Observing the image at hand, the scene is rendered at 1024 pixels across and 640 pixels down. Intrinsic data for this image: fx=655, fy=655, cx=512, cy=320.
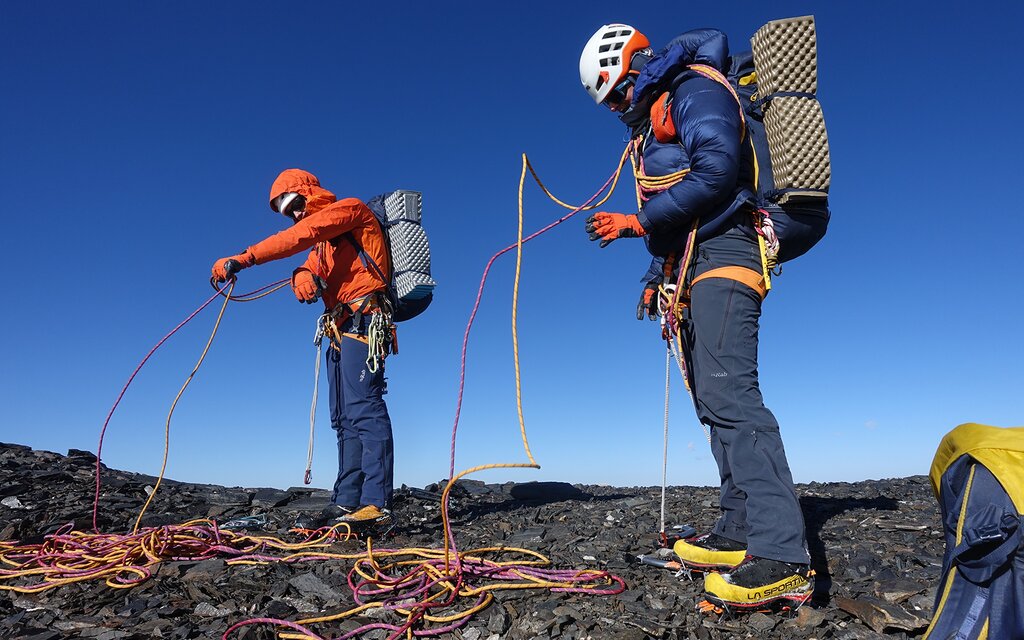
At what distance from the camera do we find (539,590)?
3.68 m

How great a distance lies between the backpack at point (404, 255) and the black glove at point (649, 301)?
2382mm

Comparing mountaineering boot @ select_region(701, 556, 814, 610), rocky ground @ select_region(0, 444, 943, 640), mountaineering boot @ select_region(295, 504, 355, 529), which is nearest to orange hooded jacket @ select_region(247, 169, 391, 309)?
mountaineering boot @ select_region(295, 504, 355, 529)

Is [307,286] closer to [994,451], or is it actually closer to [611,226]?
[611,226]

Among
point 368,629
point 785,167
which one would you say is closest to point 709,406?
point 785,167

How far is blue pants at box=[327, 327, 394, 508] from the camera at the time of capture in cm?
586

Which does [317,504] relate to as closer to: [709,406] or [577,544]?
[577,544]

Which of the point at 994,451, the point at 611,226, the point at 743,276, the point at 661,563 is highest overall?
the point at 611,226

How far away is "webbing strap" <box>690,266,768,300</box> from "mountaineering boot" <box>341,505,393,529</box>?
139 inches

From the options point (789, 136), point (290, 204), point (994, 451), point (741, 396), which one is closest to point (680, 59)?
point (789, 136)

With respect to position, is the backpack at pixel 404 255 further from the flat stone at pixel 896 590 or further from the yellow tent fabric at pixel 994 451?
the yellow tent fabric at pixel 994 451

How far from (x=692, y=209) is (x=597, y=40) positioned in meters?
1.50

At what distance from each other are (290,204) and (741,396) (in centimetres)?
454

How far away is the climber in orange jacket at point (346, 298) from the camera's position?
5762 mm

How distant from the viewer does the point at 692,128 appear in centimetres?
368
